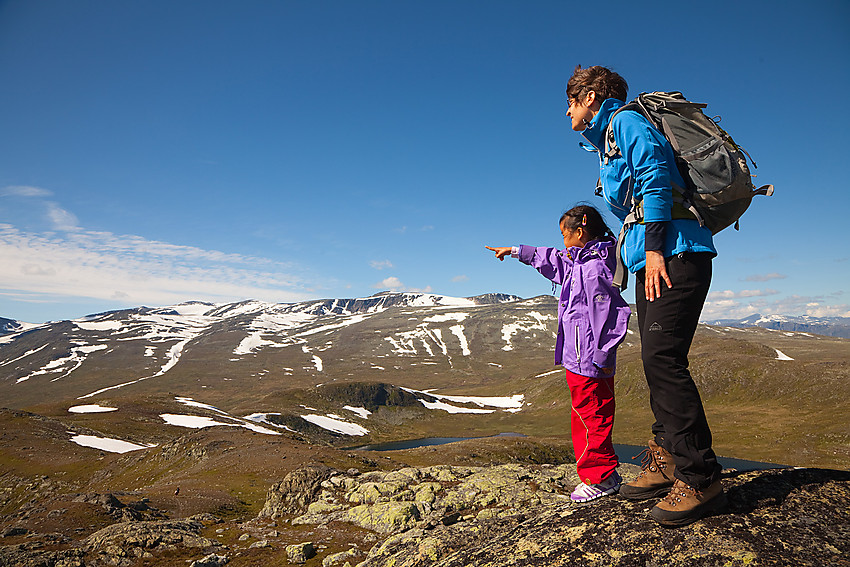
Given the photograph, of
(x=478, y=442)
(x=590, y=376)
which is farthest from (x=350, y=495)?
(x=478, y=442)

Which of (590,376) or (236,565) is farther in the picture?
(236,565)

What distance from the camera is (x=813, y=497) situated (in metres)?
4.23

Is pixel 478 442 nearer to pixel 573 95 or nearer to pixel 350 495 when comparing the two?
pixel 350 495

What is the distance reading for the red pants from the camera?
584cm

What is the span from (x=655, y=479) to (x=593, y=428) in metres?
1.28

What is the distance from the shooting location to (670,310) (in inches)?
168

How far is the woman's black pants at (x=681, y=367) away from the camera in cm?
412

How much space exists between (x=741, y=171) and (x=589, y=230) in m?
2.94

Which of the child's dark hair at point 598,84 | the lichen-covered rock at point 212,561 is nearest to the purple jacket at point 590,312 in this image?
the child's dark hair at point 598,84

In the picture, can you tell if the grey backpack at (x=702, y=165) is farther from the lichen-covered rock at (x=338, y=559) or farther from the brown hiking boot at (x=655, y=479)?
the lichen-covered rock at (x=338, y=559)

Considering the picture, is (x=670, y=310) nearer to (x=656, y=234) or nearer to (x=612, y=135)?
(x=656, y=234)

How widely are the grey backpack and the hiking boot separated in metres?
2.50

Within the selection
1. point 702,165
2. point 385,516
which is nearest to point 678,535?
point 702,165

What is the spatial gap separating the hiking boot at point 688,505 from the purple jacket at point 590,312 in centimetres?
195
